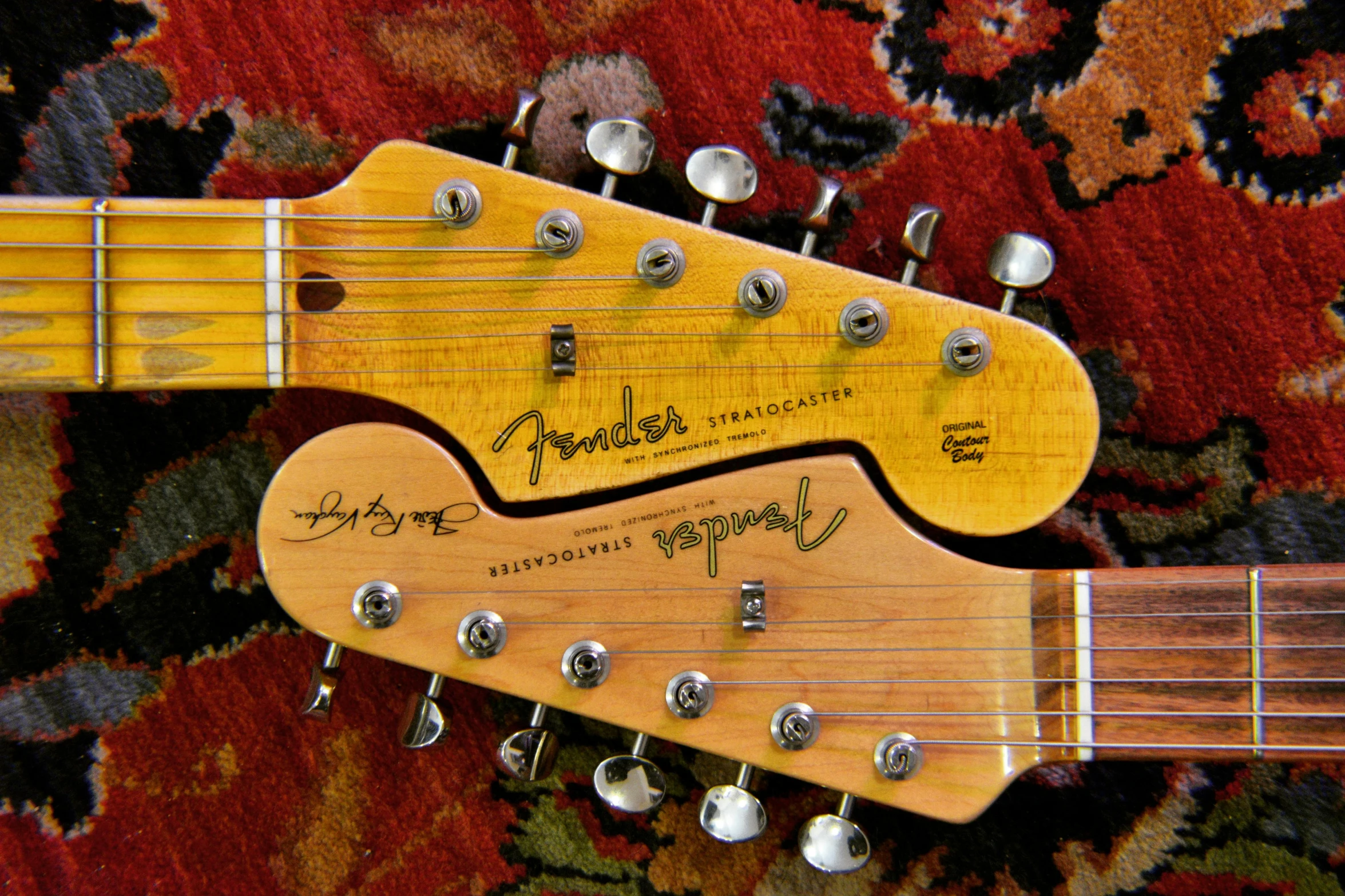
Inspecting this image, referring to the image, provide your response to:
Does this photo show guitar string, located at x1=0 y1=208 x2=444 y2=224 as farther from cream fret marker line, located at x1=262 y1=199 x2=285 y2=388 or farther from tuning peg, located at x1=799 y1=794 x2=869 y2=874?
tuning peg, located at x1=799 y1=794 x2=869 y2=874

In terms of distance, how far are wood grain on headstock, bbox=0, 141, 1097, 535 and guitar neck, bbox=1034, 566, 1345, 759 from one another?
14cm

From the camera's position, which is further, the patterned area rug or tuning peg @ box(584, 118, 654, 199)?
the patterned area rug

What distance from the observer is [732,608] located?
2.33ft

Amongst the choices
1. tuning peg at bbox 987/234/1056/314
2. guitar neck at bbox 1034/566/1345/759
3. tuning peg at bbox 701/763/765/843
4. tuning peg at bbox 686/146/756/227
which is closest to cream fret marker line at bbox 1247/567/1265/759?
guitar neck at bbox 1034/566/1345/759

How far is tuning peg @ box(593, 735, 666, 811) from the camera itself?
73 centimetres

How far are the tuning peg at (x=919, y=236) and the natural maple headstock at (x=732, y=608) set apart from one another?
0.18 meters

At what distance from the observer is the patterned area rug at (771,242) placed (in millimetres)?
861

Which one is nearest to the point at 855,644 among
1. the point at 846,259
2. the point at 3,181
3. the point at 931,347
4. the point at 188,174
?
the point at 931,347

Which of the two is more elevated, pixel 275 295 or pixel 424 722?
pixel 275 295

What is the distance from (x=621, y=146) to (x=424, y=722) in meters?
0.52

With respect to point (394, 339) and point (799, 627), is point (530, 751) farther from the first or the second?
point (394, 339)
